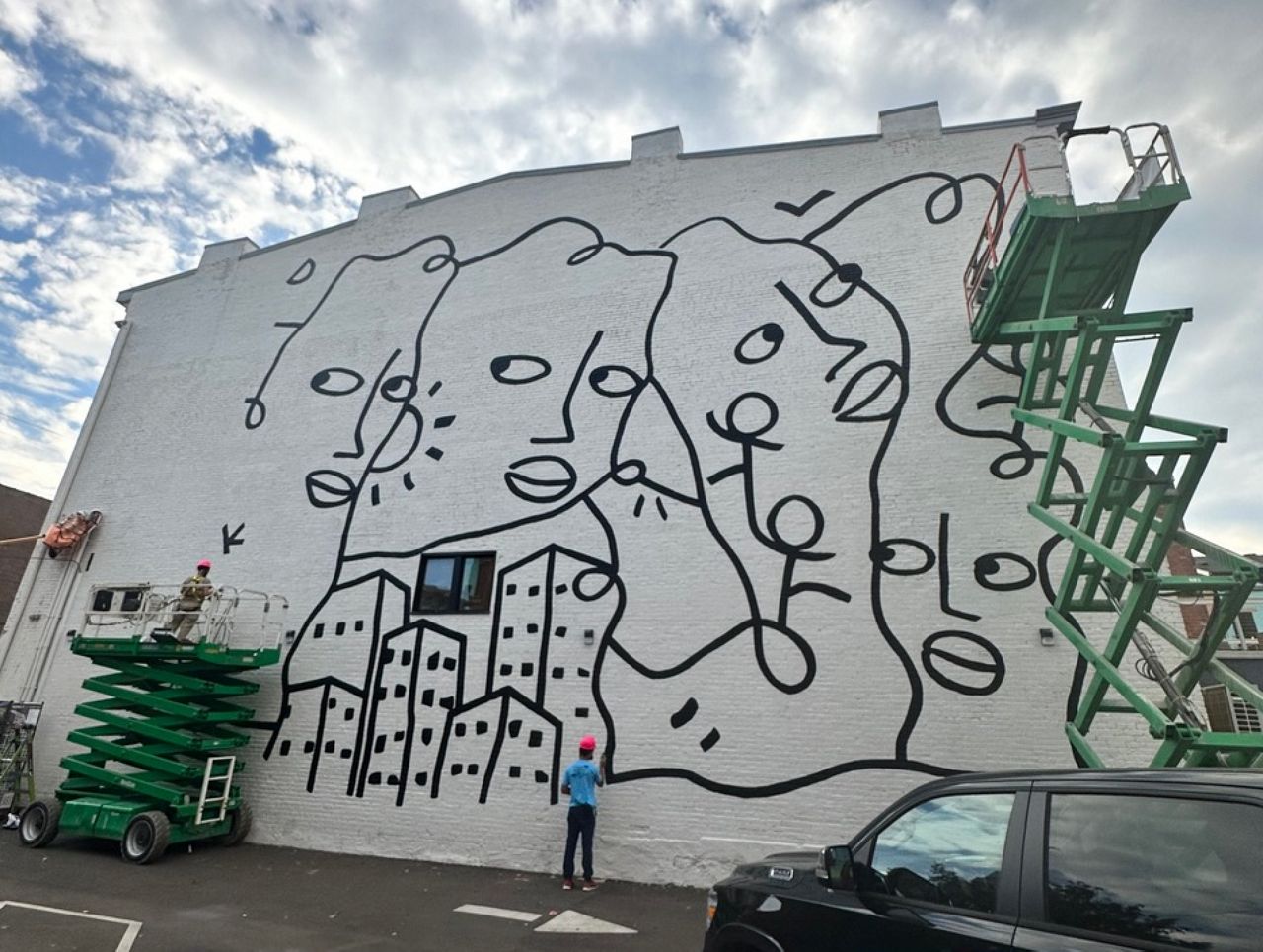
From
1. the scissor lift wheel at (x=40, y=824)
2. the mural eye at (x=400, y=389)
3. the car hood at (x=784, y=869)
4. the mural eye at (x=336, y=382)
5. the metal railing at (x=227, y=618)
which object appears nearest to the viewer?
the car hood at (x=784, y=869)

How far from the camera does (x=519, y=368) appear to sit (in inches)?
422

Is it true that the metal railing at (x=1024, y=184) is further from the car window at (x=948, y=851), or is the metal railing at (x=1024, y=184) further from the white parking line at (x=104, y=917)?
the white parking line at (x=104, y=917)

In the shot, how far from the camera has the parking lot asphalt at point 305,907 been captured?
5535 millimetres

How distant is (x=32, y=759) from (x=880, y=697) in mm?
12743

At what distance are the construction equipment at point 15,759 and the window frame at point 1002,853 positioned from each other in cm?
1291

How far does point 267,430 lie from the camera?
11.9m

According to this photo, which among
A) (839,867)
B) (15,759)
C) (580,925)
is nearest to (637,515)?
(580,925)

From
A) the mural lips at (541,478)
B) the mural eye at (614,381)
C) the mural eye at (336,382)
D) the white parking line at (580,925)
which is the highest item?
the mural eye at (336,382)

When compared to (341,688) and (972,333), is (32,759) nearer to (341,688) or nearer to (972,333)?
(341,688)

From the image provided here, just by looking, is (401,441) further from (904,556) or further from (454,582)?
(904,556)

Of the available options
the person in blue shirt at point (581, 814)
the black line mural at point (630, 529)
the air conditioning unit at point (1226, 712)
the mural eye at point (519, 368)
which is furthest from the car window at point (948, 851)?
the mural eye at point (519, 368)

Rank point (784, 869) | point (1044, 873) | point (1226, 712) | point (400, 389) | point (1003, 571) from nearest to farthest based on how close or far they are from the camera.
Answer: point (1044, 873) → point (784, 869) → point (1226, 712) → point (1003, 571) → point (400, 389)

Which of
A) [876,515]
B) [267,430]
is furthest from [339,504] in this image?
[876,515]

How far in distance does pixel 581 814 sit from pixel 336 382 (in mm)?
8224
